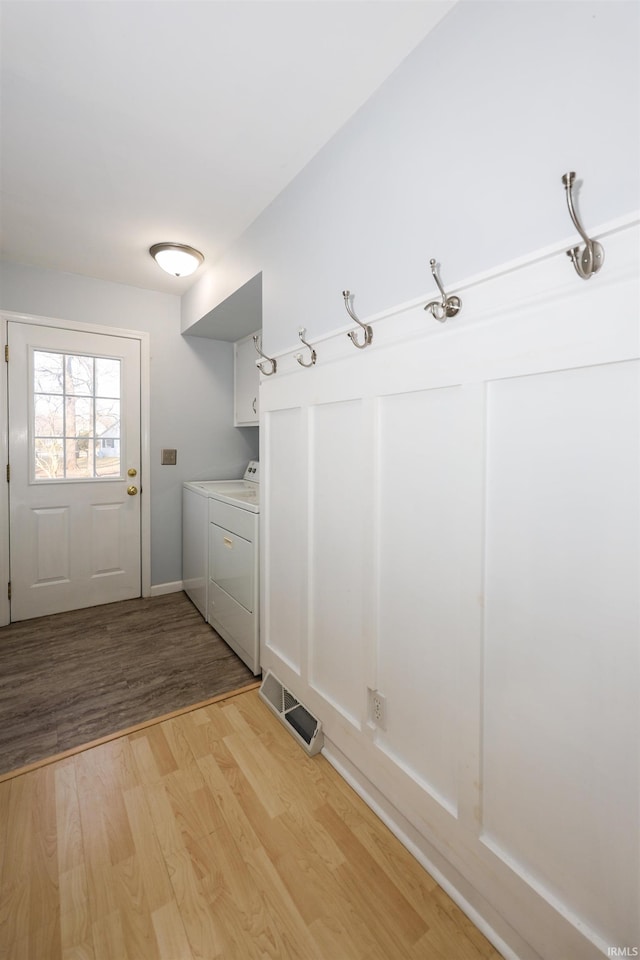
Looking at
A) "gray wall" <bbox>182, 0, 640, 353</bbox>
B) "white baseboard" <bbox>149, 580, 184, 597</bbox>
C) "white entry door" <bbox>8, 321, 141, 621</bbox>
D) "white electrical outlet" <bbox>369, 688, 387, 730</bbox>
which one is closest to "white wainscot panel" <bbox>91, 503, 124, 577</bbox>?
"white entry door" <bbox>8, 321, 141, 621</bbox>

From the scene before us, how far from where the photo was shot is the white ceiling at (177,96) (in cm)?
107

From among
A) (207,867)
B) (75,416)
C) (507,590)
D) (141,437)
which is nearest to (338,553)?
(507,590)

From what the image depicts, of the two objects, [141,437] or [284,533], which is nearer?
[284,533]

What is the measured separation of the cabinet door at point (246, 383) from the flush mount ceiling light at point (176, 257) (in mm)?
691

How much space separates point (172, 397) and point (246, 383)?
0.59m

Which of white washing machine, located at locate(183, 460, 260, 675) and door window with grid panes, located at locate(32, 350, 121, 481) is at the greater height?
door window with grid panes, located at locate(32, 350, 121, 481)

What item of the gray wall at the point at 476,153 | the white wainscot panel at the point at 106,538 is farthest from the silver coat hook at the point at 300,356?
the white wainscot panel at the point at 106,538

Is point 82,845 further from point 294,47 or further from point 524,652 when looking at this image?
point 294,47

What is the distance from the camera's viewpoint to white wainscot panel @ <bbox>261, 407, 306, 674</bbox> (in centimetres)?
165

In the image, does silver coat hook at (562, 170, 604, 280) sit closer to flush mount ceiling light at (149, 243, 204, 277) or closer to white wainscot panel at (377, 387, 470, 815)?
white wainscot panel at (377, 387, 470, 815)

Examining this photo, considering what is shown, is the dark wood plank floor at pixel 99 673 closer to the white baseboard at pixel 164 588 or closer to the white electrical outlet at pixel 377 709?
the white baseboard at pixel 164 588

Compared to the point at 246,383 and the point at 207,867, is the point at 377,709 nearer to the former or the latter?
the point at 207,867

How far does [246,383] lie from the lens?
3.17m

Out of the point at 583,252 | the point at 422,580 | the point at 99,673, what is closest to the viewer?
the point at 583,252
